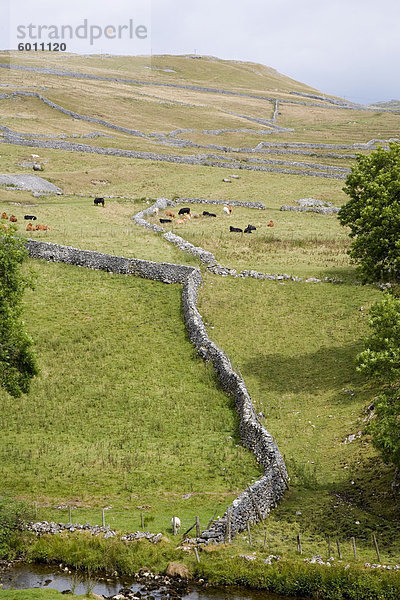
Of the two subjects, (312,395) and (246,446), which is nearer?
(246,446)

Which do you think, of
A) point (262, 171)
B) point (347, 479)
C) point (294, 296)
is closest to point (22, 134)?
point (262, 171)

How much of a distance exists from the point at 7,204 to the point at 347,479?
56.8 m

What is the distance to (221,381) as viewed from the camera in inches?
1631

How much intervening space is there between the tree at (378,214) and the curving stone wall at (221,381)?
11003mm

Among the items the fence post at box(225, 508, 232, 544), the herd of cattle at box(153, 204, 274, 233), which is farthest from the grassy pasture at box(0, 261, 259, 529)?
the herd of cattle at box(153, 204, 274, 233)

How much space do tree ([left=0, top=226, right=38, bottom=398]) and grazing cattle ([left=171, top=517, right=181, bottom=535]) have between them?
9.23 m

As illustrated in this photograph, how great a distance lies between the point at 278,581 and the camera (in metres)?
25.4

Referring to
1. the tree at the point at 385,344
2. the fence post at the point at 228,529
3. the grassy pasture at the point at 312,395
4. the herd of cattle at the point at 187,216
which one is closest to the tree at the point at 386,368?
the tree at the point at 385,344

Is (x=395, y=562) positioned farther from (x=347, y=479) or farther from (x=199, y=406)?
(x=199, y=406)

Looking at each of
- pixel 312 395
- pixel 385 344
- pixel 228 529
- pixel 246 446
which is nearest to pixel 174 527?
pixel 228 529

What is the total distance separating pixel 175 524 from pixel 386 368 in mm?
11088

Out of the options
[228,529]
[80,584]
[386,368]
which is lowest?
[80,584]

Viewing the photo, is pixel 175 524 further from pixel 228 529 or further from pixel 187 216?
pixel 187 216

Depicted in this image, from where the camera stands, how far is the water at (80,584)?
25.3 metres
